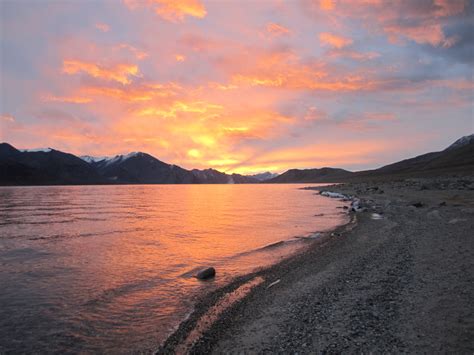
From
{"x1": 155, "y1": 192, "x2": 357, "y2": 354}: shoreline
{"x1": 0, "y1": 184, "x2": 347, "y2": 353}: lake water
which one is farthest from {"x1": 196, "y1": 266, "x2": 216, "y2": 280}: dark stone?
{"x1": 155, "y1": 192, "x2": 357, "y2": 354}: shoreline

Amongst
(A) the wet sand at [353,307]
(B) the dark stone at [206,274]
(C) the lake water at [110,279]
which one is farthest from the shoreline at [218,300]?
(B) the dark stone at [206,274]

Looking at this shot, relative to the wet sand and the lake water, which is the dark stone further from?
the wet sand

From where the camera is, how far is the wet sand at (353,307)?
7.47 metres

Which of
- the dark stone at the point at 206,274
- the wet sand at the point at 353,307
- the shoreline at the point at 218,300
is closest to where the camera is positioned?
the wet sand at the point at 353,307

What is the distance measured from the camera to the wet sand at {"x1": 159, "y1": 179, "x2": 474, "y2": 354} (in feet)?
24.5

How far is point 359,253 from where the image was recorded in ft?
Result: 56.0

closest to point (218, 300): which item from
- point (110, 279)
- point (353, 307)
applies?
point (353, 307)

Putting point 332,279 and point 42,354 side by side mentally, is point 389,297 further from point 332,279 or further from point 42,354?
point 42,354

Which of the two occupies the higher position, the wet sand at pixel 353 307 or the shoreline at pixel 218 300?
the wet sand at pixel 353 307

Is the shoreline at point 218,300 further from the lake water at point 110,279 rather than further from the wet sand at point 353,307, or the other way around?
the lake water at point 110,279

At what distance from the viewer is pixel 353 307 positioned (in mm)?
9477

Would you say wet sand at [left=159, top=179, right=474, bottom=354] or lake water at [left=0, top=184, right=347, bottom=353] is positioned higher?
wet sand at [left=159, top=179, right=474, bottom=354]

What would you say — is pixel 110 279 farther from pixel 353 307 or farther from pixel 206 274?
pixel 353 307

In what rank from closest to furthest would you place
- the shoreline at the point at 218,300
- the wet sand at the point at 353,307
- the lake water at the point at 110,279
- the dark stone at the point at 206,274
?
the wet sand at the point at 353,307
the shoreline at the point at 218,300
the lake water at the point at 110,279
the dark stone at the point at 206,274
